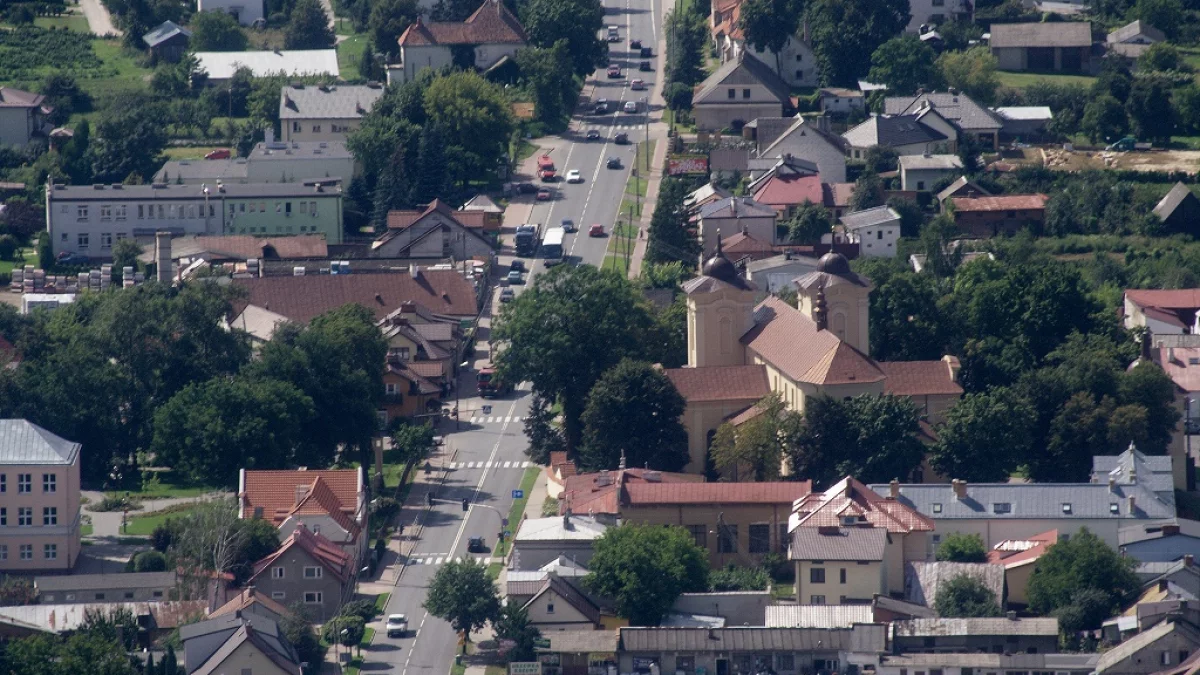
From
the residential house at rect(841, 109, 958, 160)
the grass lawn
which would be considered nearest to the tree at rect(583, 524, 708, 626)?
the residential house at rect(841, 109, 958, 160)

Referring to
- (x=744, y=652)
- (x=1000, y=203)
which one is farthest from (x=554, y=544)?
(x=1000, y=203)

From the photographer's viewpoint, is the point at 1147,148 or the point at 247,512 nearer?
the point at 247,512

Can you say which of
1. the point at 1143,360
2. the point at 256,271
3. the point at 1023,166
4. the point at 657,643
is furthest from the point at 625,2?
the point at 657,643

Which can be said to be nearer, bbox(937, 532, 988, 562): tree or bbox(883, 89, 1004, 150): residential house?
bbox(937, 532, 988, 562): tree

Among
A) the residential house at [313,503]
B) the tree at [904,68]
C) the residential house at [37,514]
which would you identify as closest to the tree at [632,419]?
the residential house at [313,503]

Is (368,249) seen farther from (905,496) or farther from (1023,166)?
(905,496)

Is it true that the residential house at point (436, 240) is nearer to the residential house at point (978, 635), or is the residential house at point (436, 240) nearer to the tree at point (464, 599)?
the tree at point (464, 599)

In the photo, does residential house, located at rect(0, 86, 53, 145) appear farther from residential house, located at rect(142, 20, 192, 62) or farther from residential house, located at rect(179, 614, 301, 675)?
residential house, located at rect(179, 614, 301, 675)
